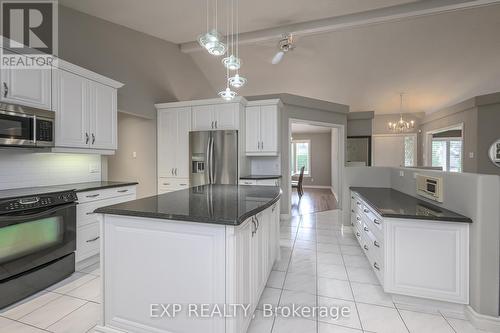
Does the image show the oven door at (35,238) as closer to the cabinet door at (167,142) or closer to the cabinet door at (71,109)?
the cabinet door at (71,109)

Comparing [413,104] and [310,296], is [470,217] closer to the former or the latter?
[310,296]

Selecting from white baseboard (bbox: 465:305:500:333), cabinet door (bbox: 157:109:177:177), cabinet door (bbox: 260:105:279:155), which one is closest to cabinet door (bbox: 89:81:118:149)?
cabinet door (bbox: 157:109:177:177)

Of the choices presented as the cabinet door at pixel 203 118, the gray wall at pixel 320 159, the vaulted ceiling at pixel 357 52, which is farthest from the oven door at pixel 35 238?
the gray wall at pixel 320 159

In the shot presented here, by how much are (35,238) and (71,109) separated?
145 centimetres

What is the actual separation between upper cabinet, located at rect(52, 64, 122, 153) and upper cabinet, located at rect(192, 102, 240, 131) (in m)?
1.43

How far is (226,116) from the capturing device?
4234 mm

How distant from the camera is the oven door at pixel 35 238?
6.29 ft

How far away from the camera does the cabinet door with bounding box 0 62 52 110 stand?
7.01ft

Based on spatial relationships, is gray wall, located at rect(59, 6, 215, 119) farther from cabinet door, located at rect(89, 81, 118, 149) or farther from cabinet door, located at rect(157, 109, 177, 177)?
cabinet door, located at rect(89, 81, 118, 149)

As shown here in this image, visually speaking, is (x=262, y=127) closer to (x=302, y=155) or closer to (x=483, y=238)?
(x=483, y=238)

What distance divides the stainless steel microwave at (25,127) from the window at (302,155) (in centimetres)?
940

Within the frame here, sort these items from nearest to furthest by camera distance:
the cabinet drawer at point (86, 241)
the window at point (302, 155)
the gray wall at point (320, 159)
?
1. the cabinet drawer at point (86, 241)
2. the gray wall at point (320, 159)
3. the window at point (302, 155)

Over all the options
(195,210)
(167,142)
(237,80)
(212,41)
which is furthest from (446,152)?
(195,210)

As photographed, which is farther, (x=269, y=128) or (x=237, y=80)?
(x=269, y=128)
